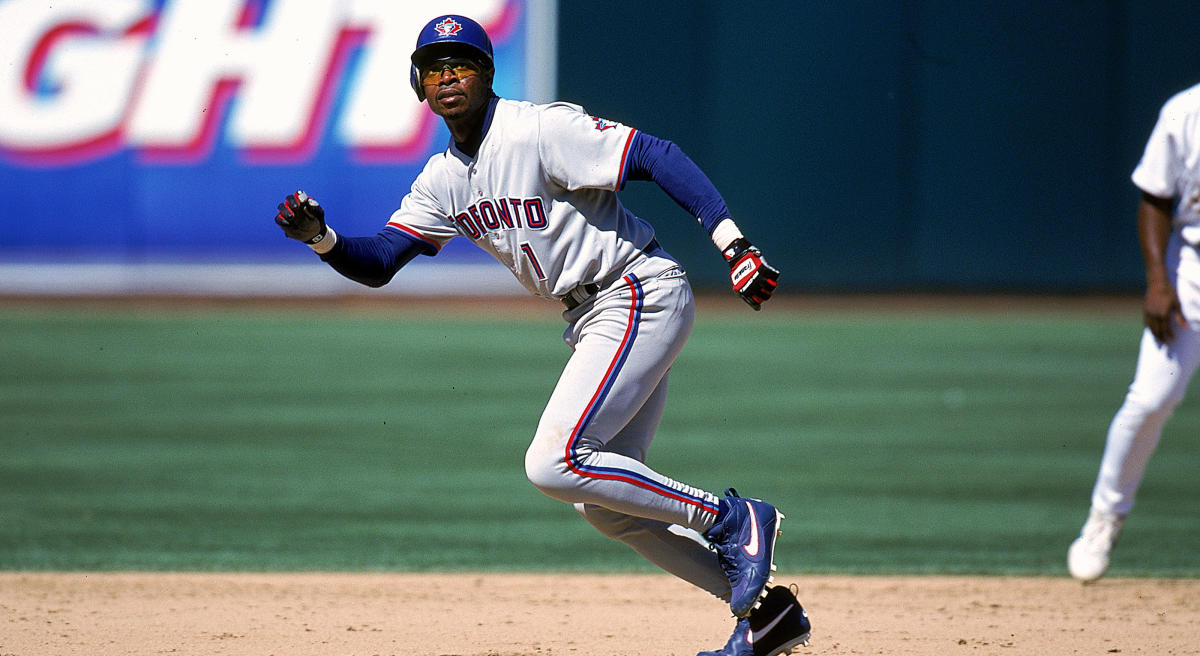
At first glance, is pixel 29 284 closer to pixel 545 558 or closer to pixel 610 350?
pixel 545 558

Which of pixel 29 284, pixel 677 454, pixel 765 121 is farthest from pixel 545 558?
pixel 29 284

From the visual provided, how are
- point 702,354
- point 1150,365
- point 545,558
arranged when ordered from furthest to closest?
point 702,354 → point 545,558 → point 1150,365

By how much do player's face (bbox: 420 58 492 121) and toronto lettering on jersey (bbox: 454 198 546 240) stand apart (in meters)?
0.25

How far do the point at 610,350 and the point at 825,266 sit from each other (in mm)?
12181

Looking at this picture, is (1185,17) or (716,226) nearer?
(716,226)

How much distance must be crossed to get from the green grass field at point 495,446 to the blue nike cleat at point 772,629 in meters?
1.70

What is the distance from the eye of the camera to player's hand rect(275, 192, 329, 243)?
3.81 meters

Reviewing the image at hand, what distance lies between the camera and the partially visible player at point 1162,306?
5.10 metres

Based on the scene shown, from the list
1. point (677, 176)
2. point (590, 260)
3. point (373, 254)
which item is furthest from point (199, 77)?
point (677, 176)

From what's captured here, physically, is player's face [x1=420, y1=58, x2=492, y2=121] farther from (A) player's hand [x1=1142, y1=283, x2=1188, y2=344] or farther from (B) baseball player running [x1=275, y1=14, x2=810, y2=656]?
(A) player's hand [x1=1142, y1=283, x2=1188, y2=344]

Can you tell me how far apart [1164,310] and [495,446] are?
399cm

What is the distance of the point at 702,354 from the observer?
459 inches

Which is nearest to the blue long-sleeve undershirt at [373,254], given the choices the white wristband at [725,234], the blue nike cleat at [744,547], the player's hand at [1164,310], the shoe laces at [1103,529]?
the white wristband at [725,234]

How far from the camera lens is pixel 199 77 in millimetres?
15453
